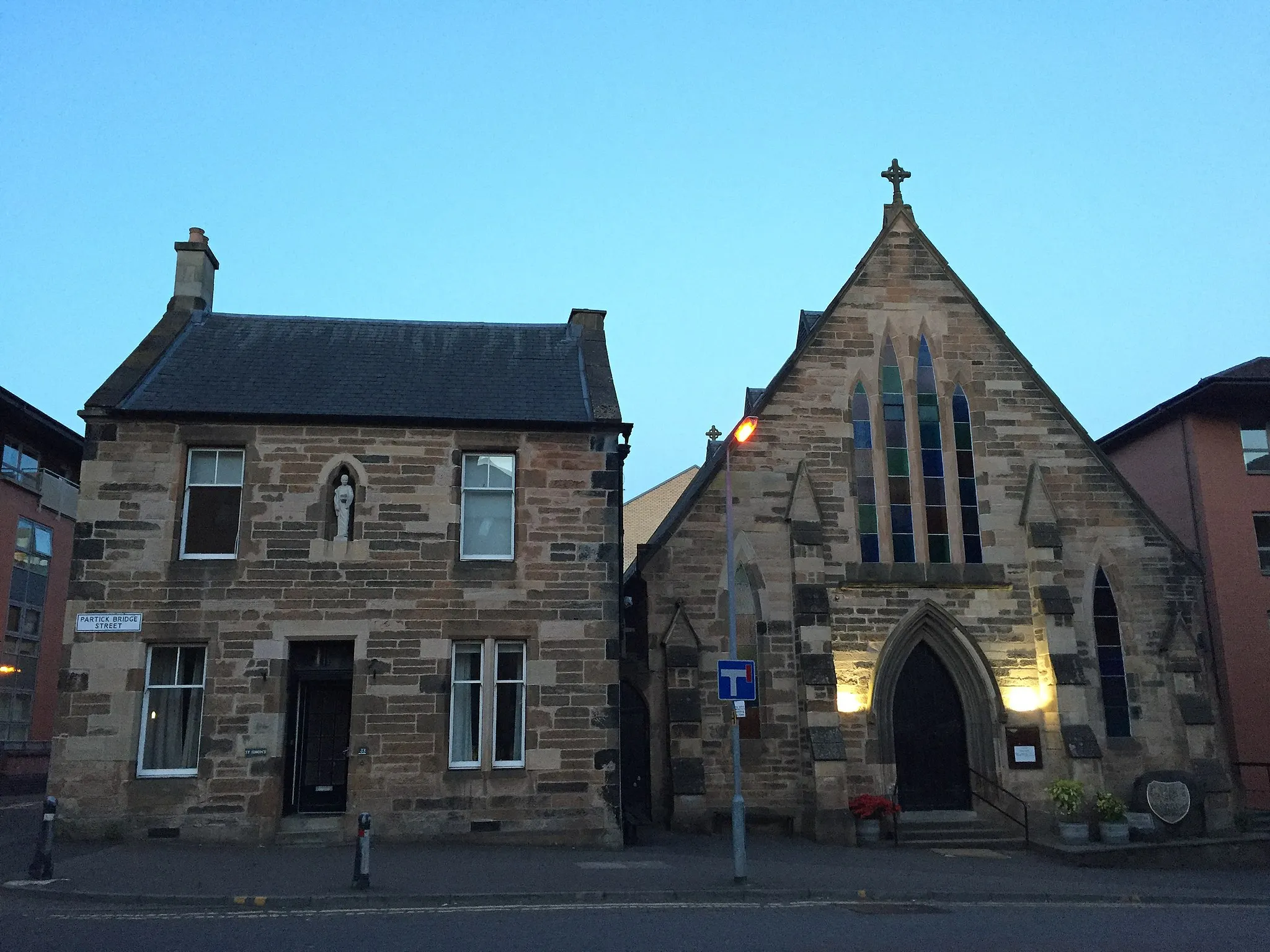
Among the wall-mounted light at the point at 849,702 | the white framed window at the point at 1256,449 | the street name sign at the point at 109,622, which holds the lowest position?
the wall-mounted light at the point at 849,702

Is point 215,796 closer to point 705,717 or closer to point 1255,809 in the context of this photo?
point 705,717

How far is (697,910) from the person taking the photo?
38.0ft

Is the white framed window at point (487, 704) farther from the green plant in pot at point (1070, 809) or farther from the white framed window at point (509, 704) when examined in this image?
the green plant in pot at point (1070, 809)

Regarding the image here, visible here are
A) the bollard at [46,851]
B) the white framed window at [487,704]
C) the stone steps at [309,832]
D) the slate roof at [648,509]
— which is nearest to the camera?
the bollard at [46,851]

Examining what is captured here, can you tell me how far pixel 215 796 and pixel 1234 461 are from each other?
75.1 ft

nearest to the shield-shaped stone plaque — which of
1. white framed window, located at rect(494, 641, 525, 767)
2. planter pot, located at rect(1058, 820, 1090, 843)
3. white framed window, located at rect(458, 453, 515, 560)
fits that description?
planter pot, located at rect(1058, 820, 1090, 843)

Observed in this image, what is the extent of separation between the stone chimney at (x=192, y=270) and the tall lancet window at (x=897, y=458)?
14.0 metres

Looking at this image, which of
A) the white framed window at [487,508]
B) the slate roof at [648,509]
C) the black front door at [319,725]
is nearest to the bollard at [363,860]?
the black front door at [319,725]

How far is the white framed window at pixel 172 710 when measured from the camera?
16.3 m

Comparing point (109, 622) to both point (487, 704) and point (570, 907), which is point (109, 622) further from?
A: point (570, 907)

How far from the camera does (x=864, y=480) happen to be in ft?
69.9

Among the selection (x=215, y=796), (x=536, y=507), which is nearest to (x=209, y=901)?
(x=215, y=796)

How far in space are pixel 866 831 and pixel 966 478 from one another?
7.35 metres

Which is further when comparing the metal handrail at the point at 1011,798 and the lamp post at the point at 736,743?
the metal handrail at the point at 1011,798
